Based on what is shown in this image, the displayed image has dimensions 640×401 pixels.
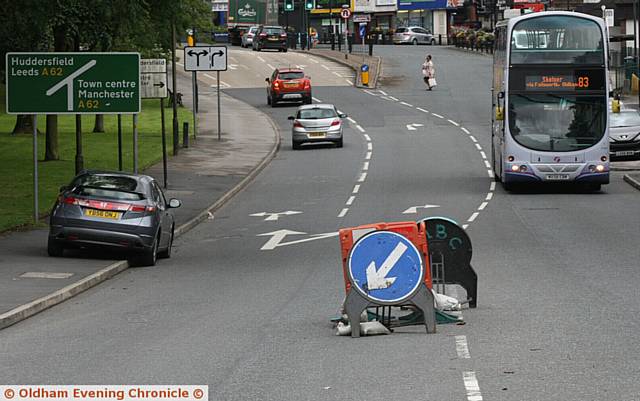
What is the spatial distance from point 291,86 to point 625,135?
21544 mm

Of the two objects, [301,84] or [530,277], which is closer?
[530,277]

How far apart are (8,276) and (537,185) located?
2014cm

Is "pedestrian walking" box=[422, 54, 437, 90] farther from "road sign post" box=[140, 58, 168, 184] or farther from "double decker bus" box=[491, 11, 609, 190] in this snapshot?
"double decker bus" box=[491, 11, 609, 190]

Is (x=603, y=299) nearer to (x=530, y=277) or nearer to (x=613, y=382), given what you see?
(x=530, y=277)

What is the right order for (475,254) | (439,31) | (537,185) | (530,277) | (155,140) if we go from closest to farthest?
(530,277), (475,254), (537,185), (155,140), (439,31)

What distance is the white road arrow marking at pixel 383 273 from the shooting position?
1220 centimetres

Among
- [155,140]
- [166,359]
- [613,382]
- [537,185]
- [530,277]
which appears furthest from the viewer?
[155,140]

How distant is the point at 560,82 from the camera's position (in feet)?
103

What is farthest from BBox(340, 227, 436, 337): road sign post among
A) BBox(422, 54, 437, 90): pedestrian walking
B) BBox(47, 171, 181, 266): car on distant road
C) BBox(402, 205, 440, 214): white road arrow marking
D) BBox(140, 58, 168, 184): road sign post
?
BBox(422, 54, 437, 90): pedestrian walking

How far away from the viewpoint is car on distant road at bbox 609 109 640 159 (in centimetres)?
4128

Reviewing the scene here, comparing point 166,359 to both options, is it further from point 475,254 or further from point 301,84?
point 301,84

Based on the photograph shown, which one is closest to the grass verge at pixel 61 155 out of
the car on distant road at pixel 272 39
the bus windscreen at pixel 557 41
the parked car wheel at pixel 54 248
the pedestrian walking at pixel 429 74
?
the parked car wheel at pixel 54 248

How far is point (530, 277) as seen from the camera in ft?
56.1

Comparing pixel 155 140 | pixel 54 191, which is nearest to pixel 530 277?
pixel 54 191
